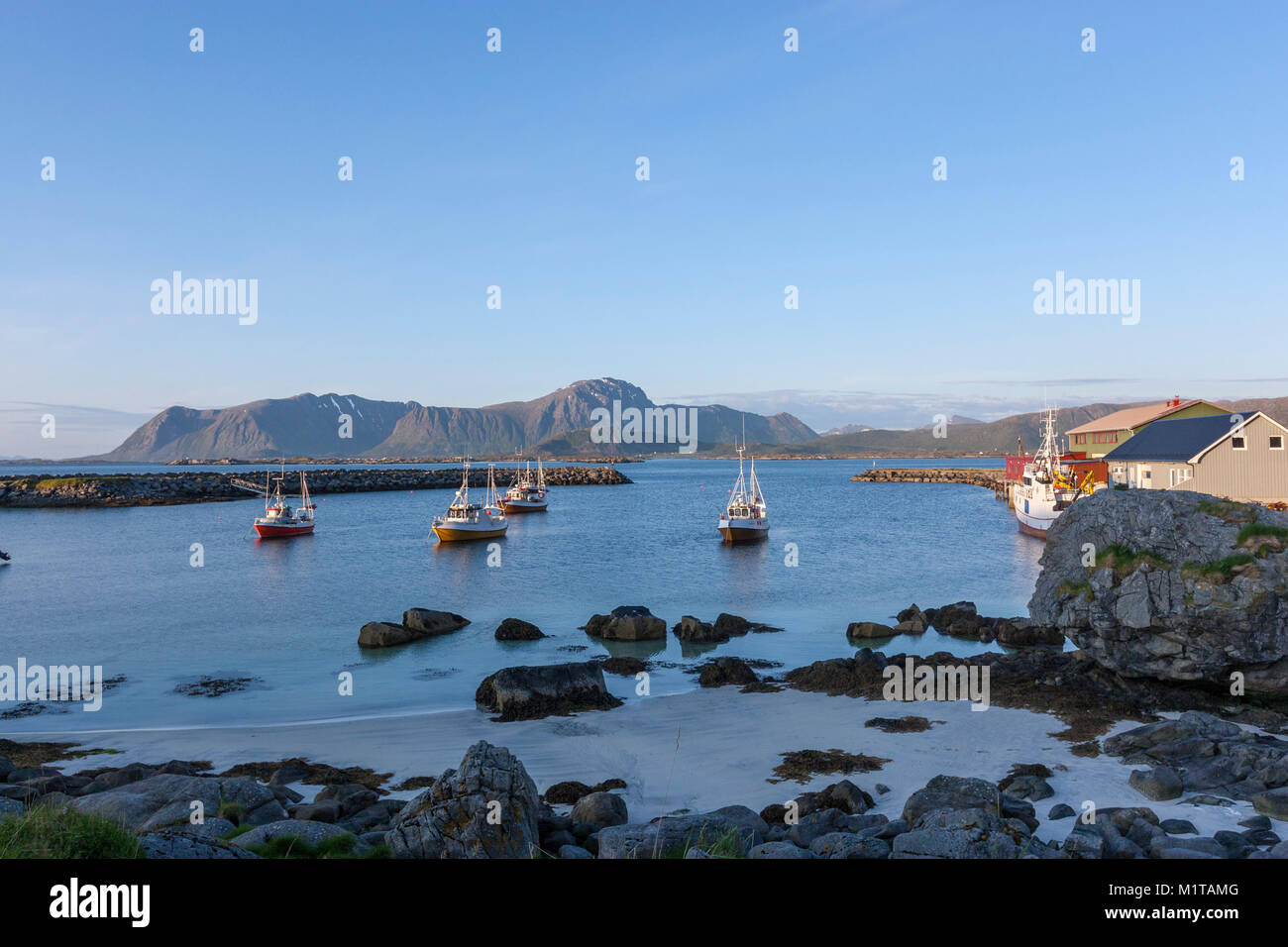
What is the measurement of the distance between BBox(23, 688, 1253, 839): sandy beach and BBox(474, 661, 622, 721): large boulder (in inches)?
18.2

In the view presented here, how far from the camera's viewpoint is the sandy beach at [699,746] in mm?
12984

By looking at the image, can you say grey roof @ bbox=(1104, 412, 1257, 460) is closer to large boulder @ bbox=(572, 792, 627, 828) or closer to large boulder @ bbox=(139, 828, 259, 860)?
large boulder @ bbox=(572, 792, 627, 828)

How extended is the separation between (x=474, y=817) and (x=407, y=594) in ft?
110

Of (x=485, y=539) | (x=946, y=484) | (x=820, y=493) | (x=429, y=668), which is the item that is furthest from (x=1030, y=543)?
(x=946, y=484)

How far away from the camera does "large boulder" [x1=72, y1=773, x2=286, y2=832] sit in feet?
34.0

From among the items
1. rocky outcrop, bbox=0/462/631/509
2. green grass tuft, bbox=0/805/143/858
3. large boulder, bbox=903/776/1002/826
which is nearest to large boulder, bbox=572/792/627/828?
large boulder, bbox=903/776/1002/826

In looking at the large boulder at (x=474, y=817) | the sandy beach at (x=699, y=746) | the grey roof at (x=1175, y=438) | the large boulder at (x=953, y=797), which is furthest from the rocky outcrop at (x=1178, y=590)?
the grey roof at (x=1175, y=438)

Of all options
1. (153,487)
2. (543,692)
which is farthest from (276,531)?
(153,487)

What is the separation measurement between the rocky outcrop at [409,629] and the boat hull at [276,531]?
151 feet

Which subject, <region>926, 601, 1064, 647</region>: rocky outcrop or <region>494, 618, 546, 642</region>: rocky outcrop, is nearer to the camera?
<region>926, 601, 1064, 647</region>: rocky outcrop

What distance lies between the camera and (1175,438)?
2207 inches

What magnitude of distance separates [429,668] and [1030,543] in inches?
1988
